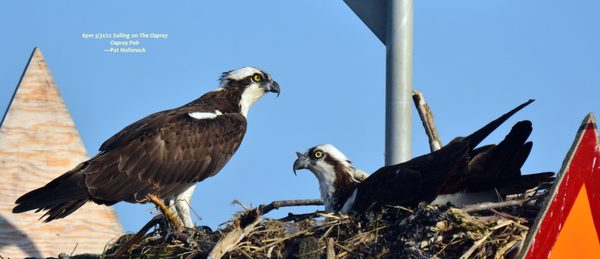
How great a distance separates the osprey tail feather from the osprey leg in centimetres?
87

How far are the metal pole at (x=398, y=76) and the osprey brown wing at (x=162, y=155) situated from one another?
3348 millimetres

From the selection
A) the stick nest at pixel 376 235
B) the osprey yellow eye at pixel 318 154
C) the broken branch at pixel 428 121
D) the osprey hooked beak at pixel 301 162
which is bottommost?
the stick nest at pixel 376 235

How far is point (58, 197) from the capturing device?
26.2 feet

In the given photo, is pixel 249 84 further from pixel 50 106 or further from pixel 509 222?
pixel 509 222

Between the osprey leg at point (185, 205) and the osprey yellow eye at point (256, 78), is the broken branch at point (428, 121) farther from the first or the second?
the osprey yellow eye at point (256, 78)

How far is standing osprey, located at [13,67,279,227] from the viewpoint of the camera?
8180 millimetres

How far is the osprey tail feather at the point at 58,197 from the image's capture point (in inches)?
308

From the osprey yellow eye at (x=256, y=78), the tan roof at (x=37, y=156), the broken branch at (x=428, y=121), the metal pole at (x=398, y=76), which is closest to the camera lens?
the metal pole at (x=398, y=76)

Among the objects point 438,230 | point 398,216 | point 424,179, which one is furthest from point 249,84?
point 438,230

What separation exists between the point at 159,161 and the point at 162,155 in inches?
2.8

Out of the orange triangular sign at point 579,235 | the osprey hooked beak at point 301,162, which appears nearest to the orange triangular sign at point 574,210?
the orange triangular sign at point 579,235

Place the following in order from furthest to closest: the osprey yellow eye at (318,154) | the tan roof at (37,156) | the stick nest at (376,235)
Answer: the osprey yellow eye at (318,154) < the tan roof at (37,156) < the stick nest at (376,235)

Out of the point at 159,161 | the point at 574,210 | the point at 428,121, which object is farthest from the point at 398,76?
the point at 159,161

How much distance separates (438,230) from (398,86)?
4.60 feet
